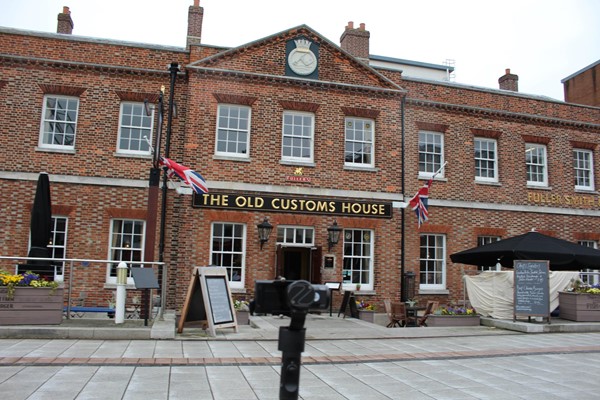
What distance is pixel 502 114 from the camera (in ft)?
61.6

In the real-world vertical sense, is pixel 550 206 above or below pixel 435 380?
above

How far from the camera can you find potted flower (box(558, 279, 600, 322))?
13.7 meters

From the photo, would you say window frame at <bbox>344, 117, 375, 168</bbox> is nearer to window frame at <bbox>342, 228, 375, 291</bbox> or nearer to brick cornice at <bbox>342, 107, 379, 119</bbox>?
brick cornice at <bbox>342, 107, 379, 119</bbox>

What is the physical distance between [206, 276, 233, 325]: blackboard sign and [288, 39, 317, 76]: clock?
7.93 m

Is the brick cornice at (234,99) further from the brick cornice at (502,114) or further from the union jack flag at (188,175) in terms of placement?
the brick cornice at (502,114)

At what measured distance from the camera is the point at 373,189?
55.0 ft

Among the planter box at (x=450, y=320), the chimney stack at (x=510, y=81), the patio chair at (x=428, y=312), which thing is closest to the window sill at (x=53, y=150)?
the patio chair at (x=428, y=312)

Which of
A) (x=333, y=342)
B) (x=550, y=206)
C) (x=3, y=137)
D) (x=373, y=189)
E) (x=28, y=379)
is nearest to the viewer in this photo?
(x=28, y=379)

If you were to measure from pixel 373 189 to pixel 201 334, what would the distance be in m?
7.93

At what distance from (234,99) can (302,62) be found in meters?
2.57

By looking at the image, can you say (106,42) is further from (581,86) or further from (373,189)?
(581,86)

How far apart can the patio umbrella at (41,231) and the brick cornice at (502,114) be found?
38.7ft

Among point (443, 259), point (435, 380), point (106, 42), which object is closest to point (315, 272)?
point (443, 259)

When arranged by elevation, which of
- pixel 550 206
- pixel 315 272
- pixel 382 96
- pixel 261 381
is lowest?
pixel 261 381
